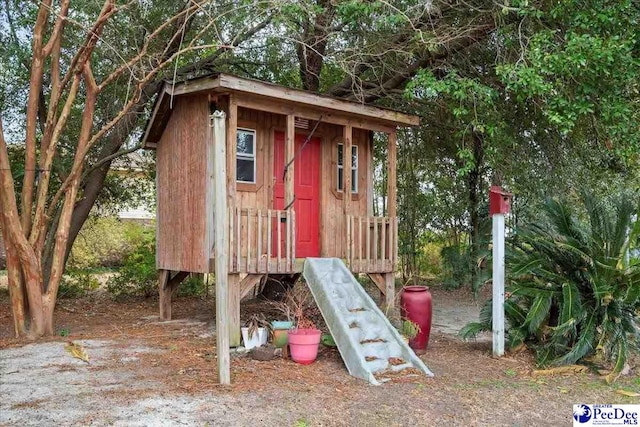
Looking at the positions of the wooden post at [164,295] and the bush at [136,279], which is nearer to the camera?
the wooden post at [164,295]

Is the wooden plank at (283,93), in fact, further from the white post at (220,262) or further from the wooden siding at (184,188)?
the white post at (220,262)

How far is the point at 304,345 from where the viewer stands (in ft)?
20.7


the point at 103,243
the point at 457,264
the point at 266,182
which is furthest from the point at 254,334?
the point at 103,243

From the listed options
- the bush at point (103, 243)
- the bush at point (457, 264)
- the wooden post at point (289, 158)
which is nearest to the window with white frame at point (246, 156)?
the wooden post at point (289, 158)

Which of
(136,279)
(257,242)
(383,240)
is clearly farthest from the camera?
(136,279)

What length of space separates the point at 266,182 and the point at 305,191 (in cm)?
73

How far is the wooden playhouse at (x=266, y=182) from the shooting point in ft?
24.3

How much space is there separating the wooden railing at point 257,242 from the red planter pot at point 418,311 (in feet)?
5.18

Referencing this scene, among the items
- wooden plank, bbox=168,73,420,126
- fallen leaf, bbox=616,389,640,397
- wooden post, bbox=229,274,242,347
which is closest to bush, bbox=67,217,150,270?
wooden plank, bbox=168,73,420,126

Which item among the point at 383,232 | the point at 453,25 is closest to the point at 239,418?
the point at 383,232

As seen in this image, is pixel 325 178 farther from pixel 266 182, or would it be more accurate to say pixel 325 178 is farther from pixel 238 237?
pixel 238 237

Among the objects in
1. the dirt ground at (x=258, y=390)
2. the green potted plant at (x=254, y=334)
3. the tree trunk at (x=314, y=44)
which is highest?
the tree trunk at (x=314, y=44)

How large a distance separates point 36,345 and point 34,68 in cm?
365

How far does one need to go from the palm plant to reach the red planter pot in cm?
49
